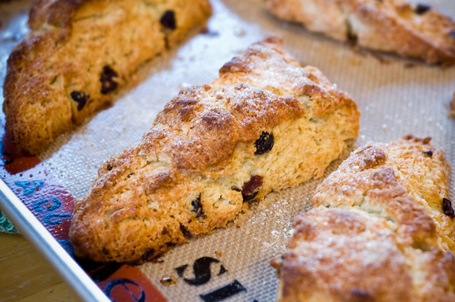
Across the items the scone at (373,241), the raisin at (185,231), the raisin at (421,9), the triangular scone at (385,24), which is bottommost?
the raisin at (185,231)

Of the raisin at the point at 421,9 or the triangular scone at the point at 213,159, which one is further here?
the raisin at the point at 421,9

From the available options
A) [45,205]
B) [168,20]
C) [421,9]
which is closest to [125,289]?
[45,205]

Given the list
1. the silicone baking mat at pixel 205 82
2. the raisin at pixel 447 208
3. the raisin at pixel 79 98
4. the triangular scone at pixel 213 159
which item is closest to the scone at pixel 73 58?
the raisin at pixel 79 98

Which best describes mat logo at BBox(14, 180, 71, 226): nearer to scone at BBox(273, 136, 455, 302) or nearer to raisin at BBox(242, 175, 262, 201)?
raisin at BBox(242, 175, 262, 201)

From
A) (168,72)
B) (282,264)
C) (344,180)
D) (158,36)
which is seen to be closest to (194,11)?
(158,36)

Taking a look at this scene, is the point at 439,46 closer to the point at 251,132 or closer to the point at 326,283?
the point at 251,132

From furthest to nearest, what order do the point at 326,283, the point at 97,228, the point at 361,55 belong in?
the point at 361,55
the point at 97,228
the point at 326,283

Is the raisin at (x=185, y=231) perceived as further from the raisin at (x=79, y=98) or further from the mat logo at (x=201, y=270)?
the raisin at (x=79, y=98)
